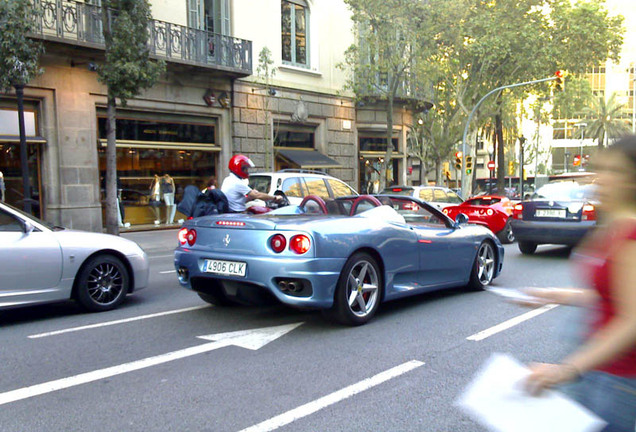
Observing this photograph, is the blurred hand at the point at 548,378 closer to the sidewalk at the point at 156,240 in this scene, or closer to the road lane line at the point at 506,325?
the road lane line at the point at 506,325

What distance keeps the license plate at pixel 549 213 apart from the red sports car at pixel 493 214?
2.56 metres

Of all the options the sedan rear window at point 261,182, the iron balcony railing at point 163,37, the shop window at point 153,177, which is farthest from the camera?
the shop window at point 153,177

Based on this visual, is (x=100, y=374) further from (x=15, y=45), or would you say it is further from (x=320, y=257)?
(x=15, y=45)

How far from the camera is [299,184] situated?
12.5 m

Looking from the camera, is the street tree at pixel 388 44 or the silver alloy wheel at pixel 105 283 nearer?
the silver alloy wheel at pixel 105 283

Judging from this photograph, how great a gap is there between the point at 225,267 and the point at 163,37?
1396cm

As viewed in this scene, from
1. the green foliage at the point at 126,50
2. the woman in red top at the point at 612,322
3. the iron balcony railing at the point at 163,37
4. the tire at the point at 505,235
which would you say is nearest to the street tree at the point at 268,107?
the iron balcony railing at the point at 163,37

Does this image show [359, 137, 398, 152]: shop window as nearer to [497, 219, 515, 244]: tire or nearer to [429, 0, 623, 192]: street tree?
[429, 0, 623, 192]: street tree

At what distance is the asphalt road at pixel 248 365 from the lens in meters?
3.37

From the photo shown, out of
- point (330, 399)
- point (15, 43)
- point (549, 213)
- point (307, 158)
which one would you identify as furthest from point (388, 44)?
point (330, 399)

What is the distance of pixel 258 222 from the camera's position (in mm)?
5246

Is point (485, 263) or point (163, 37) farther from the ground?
point (163, 37)

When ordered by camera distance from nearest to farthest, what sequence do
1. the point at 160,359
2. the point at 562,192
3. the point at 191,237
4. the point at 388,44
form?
1. the point at 160,359
2. the point at 191,237
3. the point at 562,192
4. the point at 388,44

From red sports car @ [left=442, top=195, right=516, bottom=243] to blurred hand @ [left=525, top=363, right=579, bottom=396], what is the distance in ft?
38.4
